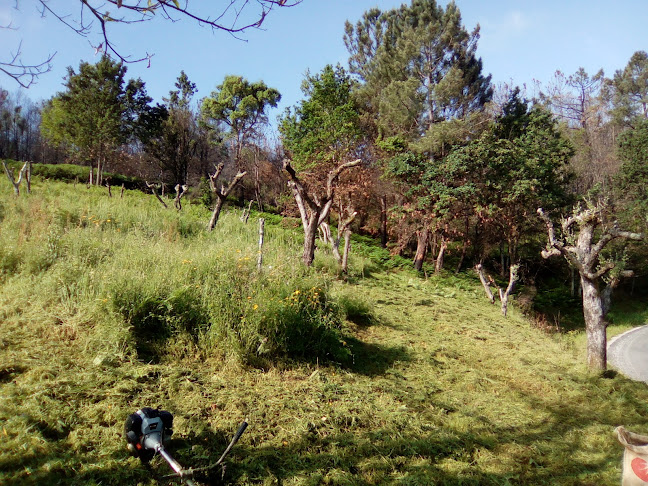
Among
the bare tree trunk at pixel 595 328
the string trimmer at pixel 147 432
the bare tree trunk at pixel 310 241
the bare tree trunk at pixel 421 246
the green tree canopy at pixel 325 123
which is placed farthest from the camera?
the green tree canopy at pixel 325 123

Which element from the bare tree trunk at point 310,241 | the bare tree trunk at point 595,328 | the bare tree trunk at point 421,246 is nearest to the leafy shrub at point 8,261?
the bare tree trunk at point 310,241

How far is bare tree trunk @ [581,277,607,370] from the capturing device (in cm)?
703

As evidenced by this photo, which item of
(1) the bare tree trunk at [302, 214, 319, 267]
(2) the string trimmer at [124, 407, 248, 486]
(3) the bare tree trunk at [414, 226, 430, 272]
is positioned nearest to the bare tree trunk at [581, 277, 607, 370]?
(1) the bare tree trunk at [302, 214, 319, 267]

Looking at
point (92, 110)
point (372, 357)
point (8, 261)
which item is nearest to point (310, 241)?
point (372, 357)

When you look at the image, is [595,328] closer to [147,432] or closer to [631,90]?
[147,432]

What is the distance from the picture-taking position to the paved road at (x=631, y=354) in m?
11.3

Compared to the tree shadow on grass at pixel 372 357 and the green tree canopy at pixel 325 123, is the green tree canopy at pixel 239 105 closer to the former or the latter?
the green tree canopy at pixel 325 123

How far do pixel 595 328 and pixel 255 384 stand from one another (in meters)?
6.21

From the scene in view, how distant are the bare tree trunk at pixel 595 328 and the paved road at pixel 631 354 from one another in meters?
4.02

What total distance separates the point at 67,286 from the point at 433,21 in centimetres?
1984

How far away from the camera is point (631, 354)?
13.2 meters


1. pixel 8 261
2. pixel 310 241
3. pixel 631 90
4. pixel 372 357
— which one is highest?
pixel 631 90

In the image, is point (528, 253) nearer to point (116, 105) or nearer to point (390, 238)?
point (390, 238)

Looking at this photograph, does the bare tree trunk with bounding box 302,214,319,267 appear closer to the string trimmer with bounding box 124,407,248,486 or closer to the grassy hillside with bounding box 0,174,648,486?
the grassy hillside with bounding box 0,174,648,486
